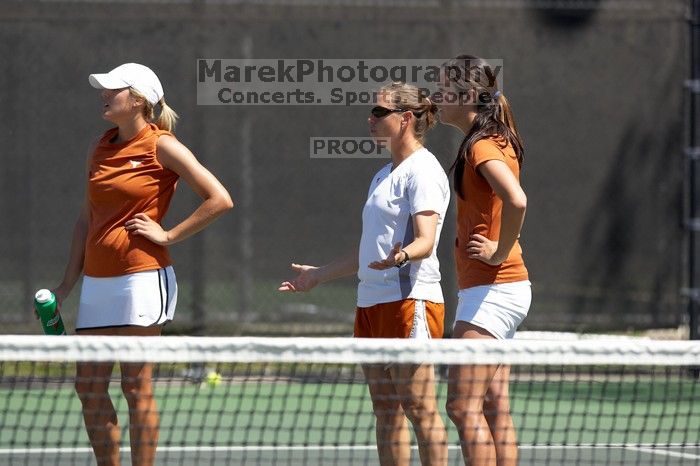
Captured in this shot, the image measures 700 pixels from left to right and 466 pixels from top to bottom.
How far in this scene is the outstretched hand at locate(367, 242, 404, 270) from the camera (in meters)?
4.27

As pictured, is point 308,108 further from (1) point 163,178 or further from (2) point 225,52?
(1) point 163,178

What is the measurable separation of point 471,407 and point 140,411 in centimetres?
107

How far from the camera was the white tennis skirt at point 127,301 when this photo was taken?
14.7 ft

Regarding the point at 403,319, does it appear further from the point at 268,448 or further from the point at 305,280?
the point at 268,448

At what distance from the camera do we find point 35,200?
8.38 meters

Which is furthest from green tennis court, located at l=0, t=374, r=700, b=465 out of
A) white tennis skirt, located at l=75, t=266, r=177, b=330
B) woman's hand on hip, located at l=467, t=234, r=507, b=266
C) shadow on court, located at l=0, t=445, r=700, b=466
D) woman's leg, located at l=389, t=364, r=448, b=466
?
woman's hand on hip, located at l=467, t=234, r=507, b=266

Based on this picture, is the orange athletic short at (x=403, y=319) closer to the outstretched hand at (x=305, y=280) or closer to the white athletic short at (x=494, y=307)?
the white athletic short at (x=494, y=307)

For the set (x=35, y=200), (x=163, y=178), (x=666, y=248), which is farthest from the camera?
(x=666, y=248)

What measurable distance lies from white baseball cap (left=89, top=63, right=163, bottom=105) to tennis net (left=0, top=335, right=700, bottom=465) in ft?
2.99

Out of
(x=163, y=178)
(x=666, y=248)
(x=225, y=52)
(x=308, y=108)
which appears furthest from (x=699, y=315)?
(x=163, y=178)

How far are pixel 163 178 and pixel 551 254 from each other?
469cm

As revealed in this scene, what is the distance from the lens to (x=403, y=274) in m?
4.46

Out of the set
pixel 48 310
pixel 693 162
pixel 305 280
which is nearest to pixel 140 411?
pixel 48 310

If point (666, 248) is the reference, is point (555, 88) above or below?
above
